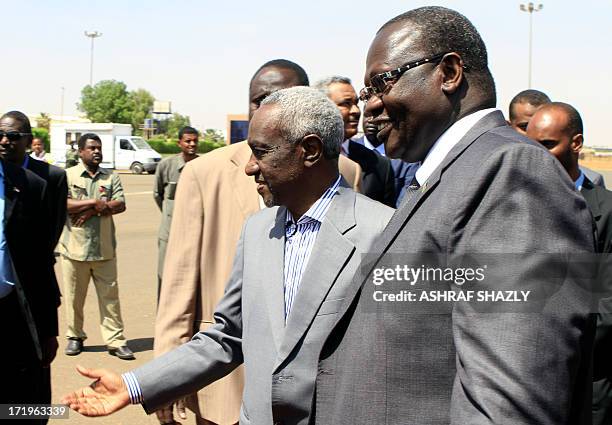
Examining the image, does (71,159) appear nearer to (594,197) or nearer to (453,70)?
(594,197)

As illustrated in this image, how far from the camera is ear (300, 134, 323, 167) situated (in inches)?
98.3

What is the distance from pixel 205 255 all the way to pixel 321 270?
3.52 ft

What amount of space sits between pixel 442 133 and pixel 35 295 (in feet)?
11.3

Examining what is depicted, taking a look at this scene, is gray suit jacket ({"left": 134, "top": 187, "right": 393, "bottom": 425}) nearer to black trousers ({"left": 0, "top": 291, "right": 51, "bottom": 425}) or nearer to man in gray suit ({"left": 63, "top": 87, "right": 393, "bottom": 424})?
man in gray suit ({"left": 63, "top": 87, "right": 393, "bottom": 424})

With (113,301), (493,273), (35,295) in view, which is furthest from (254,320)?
(113,301)

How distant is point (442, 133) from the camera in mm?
1810

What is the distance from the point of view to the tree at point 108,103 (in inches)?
3597

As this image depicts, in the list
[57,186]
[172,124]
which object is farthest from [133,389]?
[172,124]

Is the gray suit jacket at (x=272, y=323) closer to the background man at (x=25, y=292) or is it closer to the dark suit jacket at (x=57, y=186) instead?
the background man at (x=25, y=292)

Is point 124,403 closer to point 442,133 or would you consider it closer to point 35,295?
point 442,133

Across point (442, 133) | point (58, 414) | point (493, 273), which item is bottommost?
point (58, 414)

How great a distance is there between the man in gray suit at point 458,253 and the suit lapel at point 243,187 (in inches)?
55.7

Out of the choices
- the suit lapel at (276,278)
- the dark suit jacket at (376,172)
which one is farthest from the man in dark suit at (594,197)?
the suit lapel at (276,278)

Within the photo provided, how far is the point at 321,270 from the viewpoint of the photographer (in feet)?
7.66
